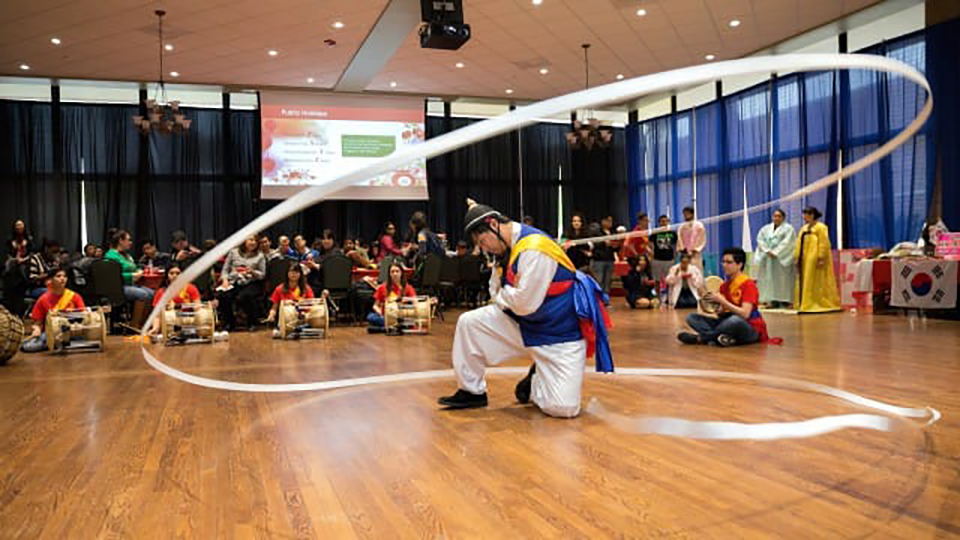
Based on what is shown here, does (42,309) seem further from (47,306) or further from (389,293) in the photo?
(389,293)

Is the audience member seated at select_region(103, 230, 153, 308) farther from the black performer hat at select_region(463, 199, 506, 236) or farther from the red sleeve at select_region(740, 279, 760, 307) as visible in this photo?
the red sleeve at select_region(740, 279, 760, 307)

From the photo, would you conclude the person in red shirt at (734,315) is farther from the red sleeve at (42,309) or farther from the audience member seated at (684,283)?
the red sleeve at (42,309)

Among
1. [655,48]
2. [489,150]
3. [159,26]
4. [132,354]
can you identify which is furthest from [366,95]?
[132,354]

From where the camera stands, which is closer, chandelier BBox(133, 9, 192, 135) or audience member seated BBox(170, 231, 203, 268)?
audience member seated BBox(170, 231, 203, 268)

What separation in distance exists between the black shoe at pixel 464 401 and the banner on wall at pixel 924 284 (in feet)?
22.7

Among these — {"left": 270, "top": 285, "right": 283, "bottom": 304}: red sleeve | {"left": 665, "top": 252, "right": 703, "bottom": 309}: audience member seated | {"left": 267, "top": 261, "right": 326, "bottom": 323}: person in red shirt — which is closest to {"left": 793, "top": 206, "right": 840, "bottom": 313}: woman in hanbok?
{"left": 665, "top": 252, "right": 703, "bottom": 309}: audience member seated

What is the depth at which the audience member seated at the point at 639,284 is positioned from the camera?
10.9 metres

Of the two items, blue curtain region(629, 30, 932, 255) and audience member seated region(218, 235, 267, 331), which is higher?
blue curtain region(629, 30, 932, 255)

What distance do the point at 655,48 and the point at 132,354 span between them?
9015 millimetres

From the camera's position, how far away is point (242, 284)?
8812mm

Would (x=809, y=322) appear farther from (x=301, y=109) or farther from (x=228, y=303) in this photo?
(x=301, y=109)

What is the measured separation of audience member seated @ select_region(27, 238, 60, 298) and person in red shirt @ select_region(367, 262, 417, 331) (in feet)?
16.0

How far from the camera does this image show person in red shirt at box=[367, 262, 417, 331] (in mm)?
8078

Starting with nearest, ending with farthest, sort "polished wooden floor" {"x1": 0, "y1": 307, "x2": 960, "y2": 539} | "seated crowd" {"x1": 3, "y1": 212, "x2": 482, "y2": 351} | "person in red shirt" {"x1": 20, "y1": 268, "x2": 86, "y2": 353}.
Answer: "polished wooden floor" {"x1": 0, "y1": 307, "x2": 960, "y2": 539}
"person in red shirt" {"x1": 20, "y1": 268, "x2": 86, "y2": 353}
"seated crowd" {"x1": 3, "y1": 212, "x2": 482, "y2": 351}
